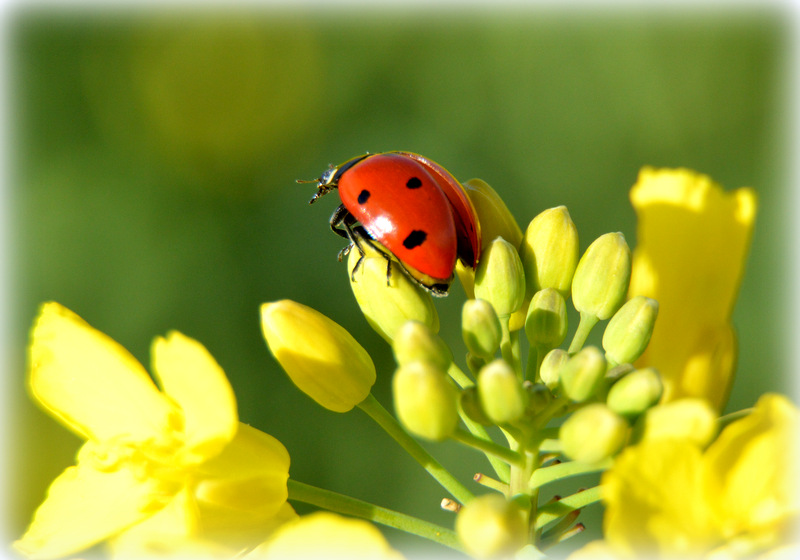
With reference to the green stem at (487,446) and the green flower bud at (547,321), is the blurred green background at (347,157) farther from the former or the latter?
the green stem at (487,446)

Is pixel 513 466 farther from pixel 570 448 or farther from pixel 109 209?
pixel 109 209

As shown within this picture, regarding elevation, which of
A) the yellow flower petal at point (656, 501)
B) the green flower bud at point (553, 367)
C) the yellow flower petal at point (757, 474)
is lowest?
the yellow flower petal at point (656, 501)

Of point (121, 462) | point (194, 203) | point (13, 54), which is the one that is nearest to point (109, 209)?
point (194, 203)

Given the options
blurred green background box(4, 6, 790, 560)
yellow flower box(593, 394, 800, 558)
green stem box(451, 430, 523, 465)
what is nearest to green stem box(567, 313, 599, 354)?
green stem box(451, 430, 523, 465)

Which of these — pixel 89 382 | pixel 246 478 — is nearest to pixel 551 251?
pixel 246 478

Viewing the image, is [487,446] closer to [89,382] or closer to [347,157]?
[89,382]

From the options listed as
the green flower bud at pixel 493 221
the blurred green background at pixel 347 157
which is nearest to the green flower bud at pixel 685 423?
the green flower bud at pixel 493 221
